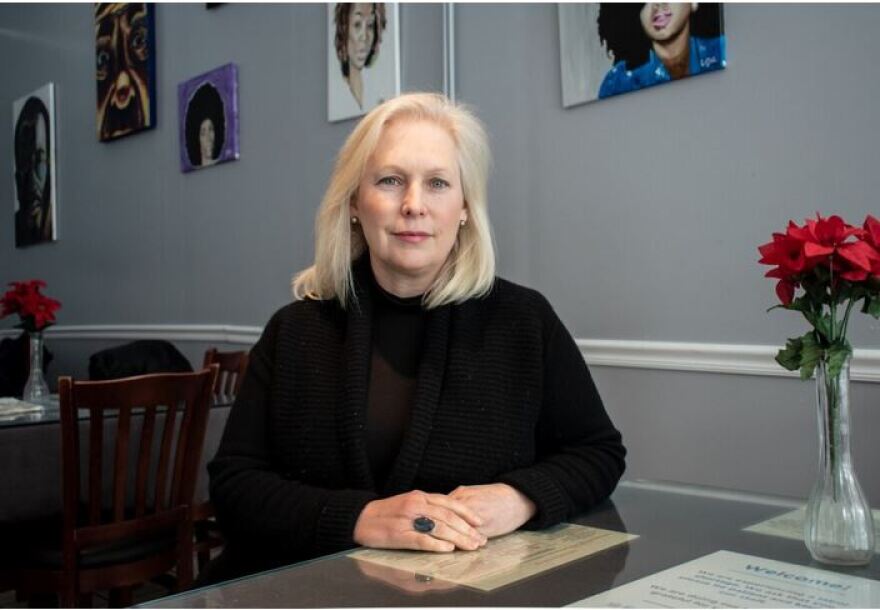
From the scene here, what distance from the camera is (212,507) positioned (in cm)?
261

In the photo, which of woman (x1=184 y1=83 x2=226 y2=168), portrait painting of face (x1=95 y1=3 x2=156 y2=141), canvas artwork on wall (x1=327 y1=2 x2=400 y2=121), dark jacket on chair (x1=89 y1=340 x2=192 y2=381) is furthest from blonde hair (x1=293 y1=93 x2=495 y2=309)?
portrait painting of face (x1=95 y1=3 x2=156 y2=141)

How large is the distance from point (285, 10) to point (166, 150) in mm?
1317

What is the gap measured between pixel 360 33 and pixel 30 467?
2.13 metres

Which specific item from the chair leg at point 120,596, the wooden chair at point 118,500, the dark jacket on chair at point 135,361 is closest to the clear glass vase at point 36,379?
the dark jacket on chair at point 135,361

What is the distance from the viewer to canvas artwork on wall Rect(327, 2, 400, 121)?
333cm

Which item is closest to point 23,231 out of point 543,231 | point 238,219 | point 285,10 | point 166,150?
point 166,150

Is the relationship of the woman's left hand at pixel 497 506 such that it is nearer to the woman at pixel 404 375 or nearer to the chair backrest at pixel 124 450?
the woman at pixel 404 375

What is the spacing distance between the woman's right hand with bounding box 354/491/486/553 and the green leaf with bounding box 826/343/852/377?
1.71 ft

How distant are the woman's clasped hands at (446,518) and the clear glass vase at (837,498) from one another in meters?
0.43

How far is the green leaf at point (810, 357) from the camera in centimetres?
→ 105

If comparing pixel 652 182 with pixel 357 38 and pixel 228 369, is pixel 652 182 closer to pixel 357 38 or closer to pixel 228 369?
pixel 357 38

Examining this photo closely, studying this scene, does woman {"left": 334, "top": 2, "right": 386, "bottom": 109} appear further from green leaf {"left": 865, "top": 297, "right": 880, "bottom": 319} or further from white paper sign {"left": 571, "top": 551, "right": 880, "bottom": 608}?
white paper sign {"left": 571, "top": 551, "right": 880, "bottom": 608}

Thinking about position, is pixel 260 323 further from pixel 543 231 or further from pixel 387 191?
pixel 387 191

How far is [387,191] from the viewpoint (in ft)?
5.29
